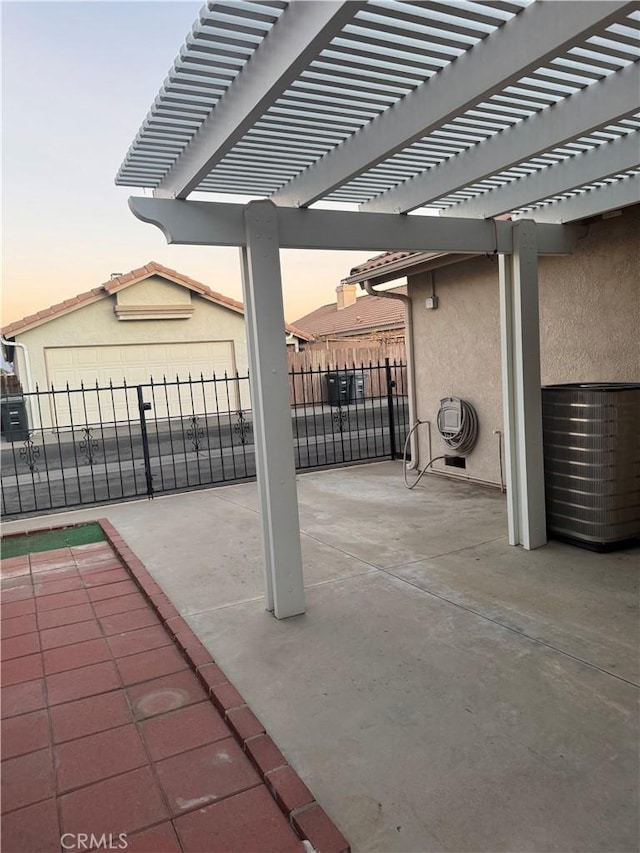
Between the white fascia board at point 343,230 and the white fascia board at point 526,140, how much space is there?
22cm

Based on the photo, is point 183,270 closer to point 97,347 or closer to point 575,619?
point 97,347

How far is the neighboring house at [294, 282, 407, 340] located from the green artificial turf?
14.6 m

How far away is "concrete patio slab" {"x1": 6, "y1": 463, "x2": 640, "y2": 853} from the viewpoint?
1945mm

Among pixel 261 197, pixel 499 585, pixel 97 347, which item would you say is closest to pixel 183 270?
pixel 97 347

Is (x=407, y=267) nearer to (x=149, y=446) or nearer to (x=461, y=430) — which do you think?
(x=461, y=430)

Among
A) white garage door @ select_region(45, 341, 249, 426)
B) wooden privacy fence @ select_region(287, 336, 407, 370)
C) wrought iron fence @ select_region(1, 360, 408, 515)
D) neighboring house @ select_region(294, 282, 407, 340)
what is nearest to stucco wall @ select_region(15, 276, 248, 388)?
white garage door @ select_region(45, 341, 249, 426)

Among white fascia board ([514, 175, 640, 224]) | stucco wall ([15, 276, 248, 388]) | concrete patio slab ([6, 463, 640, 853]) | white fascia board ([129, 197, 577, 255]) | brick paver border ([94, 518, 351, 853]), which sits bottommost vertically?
concrete patio slab ([6, 463, 640, 853])

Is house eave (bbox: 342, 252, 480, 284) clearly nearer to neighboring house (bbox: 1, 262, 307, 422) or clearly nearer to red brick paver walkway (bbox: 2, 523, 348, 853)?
red brick paver walkway (bbox: 2, 523, 348, 853)

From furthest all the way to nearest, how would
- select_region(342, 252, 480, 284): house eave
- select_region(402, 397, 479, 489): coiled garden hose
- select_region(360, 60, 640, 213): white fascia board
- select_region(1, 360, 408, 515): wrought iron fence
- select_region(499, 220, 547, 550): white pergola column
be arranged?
select_region(1, 360, 408, 515): wrought iron fence
select_region(402, 397, 479, 489): coiled garden hose
select_region(342, 252, 480, 284): house eave
select_region(499, 220, 547, 550): white pergola column
select_region(360, 60, 640, 213): white fascia board

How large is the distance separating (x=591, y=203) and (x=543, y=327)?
153 cm

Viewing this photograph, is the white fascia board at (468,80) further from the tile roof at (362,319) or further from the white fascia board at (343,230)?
the tile roof at (362,319)

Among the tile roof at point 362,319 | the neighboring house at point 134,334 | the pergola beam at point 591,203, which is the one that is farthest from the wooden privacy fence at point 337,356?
the pergola beam at point 591,203

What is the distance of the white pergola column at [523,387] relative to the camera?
4.41m

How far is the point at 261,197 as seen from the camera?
3.96m
